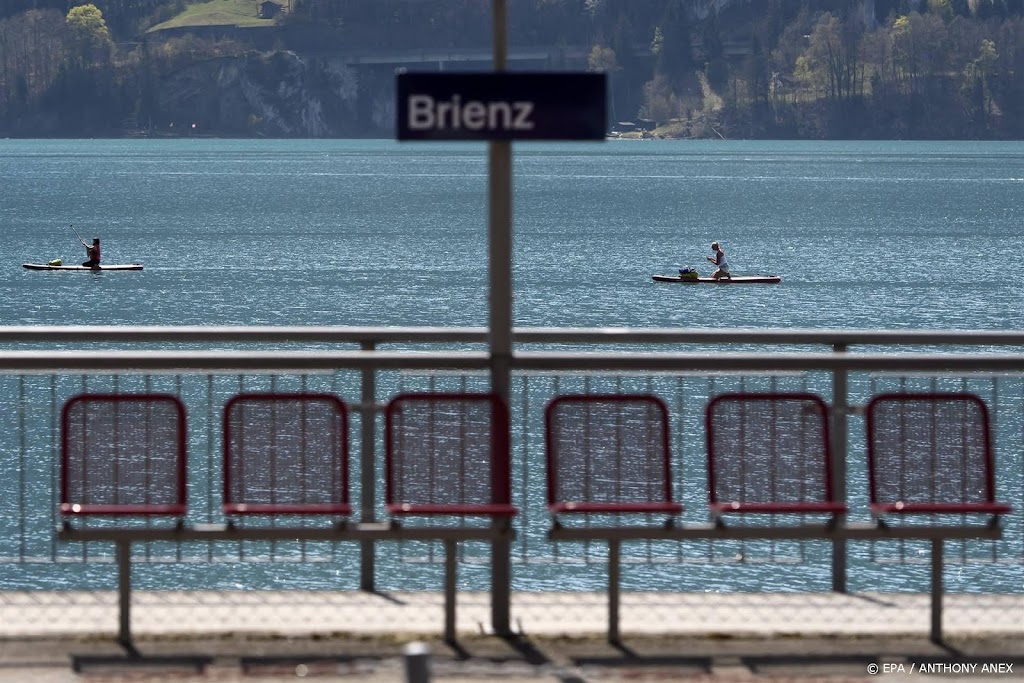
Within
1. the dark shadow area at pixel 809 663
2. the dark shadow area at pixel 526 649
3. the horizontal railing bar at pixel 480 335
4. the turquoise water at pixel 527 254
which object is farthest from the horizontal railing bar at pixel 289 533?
the turquoise water at pixel 527 254

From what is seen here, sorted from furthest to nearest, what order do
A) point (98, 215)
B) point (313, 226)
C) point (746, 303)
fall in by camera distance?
point (98, 215), point (313, 226), point (746, 303)

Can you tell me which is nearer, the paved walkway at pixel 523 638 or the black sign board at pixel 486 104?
the paved walkway at pixel 523 638

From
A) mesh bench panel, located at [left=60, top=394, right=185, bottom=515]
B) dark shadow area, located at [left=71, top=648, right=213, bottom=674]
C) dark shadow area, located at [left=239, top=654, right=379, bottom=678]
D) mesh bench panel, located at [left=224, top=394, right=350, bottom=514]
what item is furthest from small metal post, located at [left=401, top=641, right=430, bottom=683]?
mesh bench panel, located at [left=60, top=394, right=185, bottom=515]

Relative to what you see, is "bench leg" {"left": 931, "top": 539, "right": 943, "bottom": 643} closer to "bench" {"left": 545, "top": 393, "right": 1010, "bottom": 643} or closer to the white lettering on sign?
"bench" {"left": 545, "top": 393, "right": 1010, "bottom": 643}

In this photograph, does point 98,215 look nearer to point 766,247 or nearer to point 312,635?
point 766,247

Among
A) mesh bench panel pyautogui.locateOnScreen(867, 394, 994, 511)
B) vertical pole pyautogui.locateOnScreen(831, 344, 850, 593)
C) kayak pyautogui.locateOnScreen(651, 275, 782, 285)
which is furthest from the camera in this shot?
kayak pyautogui.locateOnScreen(651, 275, 782, 285)

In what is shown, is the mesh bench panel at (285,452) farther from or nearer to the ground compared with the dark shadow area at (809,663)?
farther from the ground

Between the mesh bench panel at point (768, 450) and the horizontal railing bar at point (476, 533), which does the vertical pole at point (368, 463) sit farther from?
the mesh bench panel at point (768, 450)

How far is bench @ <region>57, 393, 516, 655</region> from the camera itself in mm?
8219

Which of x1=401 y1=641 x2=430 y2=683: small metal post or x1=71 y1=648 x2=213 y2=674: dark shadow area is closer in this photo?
x1=401 y1=641 x2=430 y2=683: small metal post

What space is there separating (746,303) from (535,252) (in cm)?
2786

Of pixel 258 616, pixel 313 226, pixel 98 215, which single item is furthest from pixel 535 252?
pixel 258 616

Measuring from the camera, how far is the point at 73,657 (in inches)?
310

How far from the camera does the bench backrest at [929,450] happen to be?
8.48m
